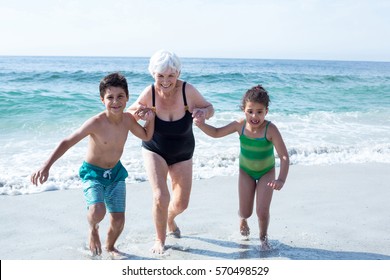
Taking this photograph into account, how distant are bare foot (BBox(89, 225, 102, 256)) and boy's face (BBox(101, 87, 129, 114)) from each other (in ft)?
3.30

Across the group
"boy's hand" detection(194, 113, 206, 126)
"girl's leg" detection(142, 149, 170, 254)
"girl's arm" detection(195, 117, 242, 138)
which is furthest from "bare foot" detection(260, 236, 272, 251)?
"boy's hand" detection(194, 113, 206, 126)

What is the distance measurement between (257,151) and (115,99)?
1.36 meters

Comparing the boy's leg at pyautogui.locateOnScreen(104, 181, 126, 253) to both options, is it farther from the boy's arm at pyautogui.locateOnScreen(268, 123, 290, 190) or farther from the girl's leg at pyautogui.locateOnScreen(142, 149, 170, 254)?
the boy's arm at pyautogui.locateOnScreen(268, 123, 290, 190)

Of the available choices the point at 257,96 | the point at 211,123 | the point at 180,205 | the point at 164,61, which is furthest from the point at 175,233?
the point at 211,123

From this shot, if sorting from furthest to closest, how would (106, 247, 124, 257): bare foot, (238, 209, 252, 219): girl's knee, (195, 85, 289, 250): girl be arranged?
(238, 209, 252, 219): girl's knee < (195, 85, 289, 250): girl < (106, 247, 124, 257): bare foot

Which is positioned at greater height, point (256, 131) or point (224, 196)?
point (256, 131)

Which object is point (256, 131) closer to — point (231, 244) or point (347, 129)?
point (231, 244)

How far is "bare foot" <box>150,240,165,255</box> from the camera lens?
3.83 meters

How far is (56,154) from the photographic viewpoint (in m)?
3.50

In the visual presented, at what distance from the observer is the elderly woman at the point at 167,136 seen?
3.79 meters

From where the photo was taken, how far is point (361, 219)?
15.6ft

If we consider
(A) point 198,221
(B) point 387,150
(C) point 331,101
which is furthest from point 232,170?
(C) point 331,101

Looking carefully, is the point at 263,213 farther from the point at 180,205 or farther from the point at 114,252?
the point at 114,252
